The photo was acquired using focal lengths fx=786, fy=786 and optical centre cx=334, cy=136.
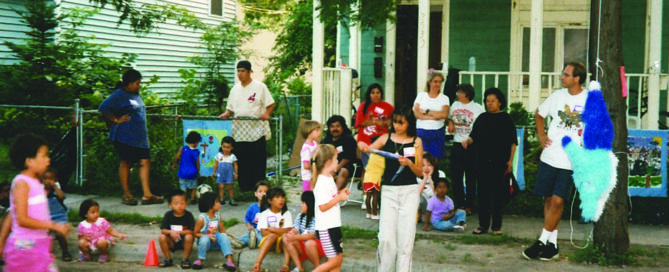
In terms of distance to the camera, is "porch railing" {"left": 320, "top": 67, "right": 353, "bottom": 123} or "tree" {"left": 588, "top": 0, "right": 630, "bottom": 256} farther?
"porch railing" {"left": 320, "top": 67, "right": 353, "bottom": 123}

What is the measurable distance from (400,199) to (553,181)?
68.8 inches

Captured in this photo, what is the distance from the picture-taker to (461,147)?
1015 centimetres

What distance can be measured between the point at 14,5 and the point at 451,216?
37.3 ft

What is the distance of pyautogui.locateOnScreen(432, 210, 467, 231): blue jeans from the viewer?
9.34 meters

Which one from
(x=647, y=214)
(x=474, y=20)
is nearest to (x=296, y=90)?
(x=474, y=20)

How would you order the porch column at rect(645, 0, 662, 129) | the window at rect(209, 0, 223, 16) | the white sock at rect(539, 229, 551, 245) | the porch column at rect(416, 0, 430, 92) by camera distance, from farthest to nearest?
the window at rect(209, 0, 223, 16) → the porch column at rect(416, 0, 430, 92) → the porch column at rect(645, 0, 662, 129) → the white sock at rect(539, 229, 551, 245)

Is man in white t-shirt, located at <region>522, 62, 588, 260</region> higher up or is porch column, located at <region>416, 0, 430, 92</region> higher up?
porch column, located at <region>416, 0, 430, 92</region>

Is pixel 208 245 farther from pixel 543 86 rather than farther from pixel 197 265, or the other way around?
pixel 543 86

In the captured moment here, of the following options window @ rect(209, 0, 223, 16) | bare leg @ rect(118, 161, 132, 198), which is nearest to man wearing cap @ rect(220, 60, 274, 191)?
bare leg @ rect(118, 161, 132, 198)

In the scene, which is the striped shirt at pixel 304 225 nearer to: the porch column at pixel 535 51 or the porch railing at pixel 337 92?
the porch column at pixel 535 51

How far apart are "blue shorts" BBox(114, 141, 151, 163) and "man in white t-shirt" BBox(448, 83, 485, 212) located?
420 centimetres

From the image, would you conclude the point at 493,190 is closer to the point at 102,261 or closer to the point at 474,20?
the point at 102,261

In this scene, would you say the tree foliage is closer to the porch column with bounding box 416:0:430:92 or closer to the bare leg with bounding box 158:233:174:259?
the porch column with bounding box 416:0:430:92

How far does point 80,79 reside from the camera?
1452 centimetres
